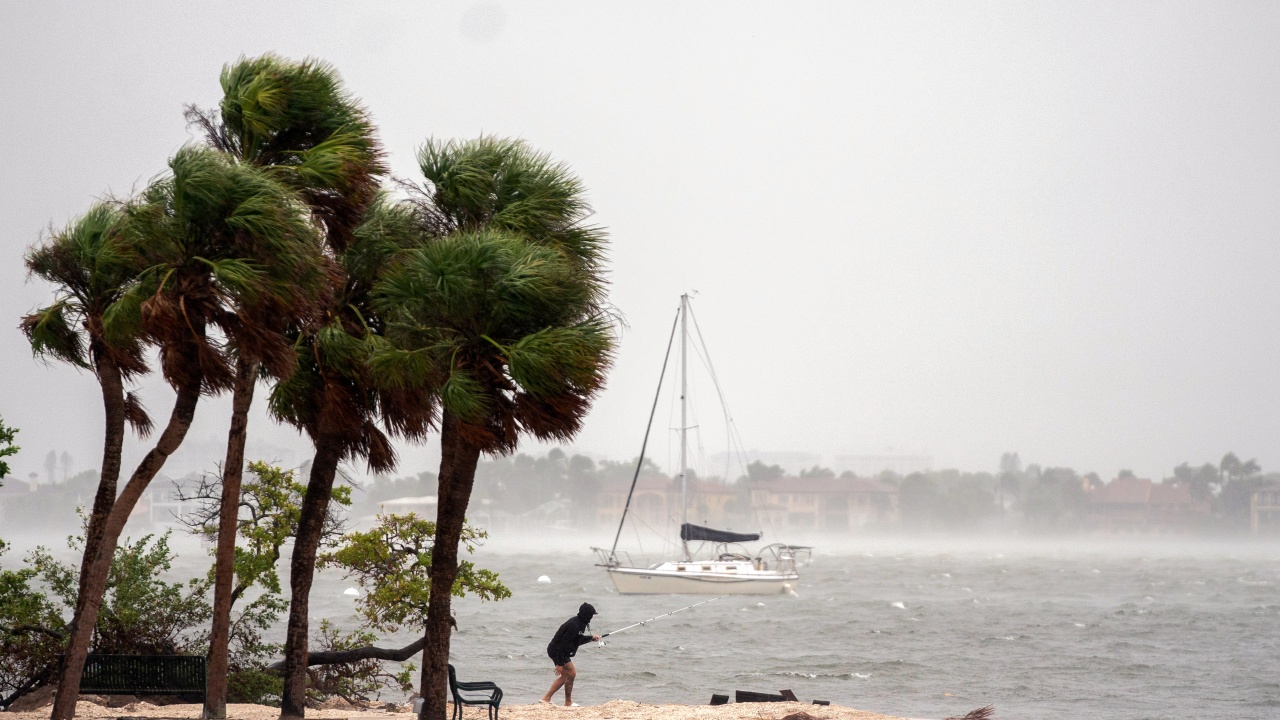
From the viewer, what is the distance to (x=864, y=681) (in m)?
38.5

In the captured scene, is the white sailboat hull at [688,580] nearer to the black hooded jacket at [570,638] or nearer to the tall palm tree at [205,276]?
the black hooded jacket at [570,638]

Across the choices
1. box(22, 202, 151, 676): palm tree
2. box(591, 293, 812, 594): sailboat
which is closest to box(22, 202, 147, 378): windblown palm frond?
box(22, 202, 151, 676): palm tree

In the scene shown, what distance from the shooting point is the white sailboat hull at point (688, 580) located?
244 feet

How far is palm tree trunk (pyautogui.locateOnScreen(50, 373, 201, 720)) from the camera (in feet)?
47.2

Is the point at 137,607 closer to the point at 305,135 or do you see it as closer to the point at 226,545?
the point at 226,545

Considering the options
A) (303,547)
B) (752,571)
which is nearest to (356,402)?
(303,547)

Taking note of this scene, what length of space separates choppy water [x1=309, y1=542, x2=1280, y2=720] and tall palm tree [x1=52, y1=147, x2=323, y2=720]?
718 inches

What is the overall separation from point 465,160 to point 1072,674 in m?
33.9

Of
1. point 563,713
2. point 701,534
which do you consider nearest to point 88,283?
point 563,713

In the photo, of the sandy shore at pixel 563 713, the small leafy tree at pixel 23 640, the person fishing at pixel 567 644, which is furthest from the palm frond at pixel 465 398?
the small leafy tree at pixel 23 640

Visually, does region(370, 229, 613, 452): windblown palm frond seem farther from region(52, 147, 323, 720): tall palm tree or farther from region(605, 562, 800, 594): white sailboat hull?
region(605, 562, 800, 594): white sailboat hull

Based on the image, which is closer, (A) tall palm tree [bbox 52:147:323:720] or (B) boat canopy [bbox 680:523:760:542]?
(A) tall palm tree [bbox 52:147:323:720]

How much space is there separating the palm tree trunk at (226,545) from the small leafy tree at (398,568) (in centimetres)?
404

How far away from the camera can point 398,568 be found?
827 inches
